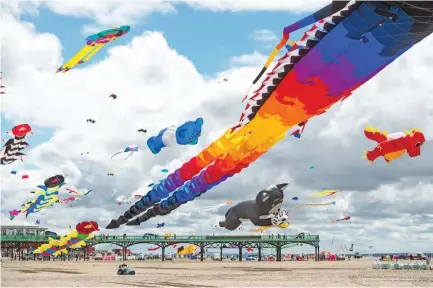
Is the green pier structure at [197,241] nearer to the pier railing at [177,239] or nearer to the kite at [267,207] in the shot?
the pier railing at [177,239]

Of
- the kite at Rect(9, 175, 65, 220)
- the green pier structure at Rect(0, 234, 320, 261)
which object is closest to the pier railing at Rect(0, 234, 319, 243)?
the green pier structure at Rect(0, 234, 320, 261)

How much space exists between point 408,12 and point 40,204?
53931 millimetres

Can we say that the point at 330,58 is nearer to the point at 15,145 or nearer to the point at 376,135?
the point at 376,135

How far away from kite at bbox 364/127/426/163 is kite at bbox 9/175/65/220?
103 ft

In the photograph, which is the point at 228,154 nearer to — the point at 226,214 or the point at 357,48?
the point at 226,214

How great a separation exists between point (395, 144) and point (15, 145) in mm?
28888

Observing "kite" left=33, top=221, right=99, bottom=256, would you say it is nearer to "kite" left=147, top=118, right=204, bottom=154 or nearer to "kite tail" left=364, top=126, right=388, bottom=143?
"kite" left=147, top=118, right=204, bottom=154

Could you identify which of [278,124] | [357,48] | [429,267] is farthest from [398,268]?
[357,48]

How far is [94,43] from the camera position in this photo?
104 ft

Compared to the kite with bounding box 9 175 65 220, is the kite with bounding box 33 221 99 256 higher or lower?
lower

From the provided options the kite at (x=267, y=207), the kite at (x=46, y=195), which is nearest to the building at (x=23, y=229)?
the kite at (x=46, y=195)

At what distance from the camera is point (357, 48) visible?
1973 cm

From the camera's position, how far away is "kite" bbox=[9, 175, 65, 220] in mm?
55844

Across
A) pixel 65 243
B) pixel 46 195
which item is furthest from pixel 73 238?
pixel 46 195
